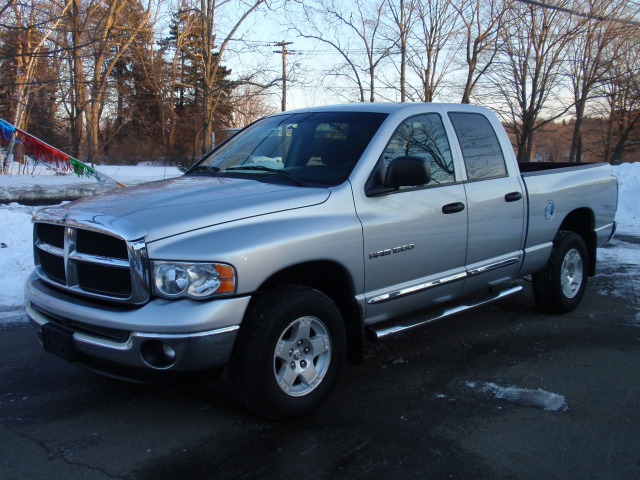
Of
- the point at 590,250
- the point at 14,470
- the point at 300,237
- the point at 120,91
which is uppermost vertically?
the point at 120,91

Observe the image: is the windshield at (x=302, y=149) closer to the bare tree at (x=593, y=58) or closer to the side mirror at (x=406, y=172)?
the side mirror at (x=406, y=172)

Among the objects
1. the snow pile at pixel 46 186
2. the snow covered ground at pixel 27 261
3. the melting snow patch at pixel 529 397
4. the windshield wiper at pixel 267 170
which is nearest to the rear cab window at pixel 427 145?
the windshield wiper at pixel 267 170

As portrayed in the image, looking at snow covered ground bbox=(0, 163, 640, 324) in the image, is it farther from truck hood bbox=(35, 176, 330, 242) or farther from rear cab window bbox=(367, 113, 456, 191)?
rear cab window bbox=(367, 113, 456, 191)

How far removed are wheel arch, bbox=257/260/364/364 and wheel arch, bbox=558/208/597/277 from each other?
3098 mm

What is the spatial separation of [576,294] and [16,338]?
5367mm

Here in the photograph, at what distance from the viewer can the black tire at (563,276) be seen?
5449 millimetres

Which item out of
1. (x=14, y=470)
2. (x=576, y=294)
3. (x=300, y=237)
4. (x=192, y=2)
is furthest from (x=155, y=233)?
(x=192, y=2)

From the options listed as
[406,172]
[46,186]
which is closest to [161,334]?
[406,172]

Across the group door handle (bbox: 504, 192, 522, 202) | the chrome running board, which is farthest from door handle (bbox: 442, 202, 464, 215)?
the chrome running board

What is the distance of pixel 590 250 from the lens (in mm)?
6020

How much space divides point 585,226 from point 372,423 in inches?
150

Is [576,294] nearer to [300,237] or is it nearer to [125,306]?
[300,237]

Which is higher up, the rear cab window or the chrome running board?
the rear cab window

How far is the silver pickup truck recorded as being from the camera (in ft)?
9.61
